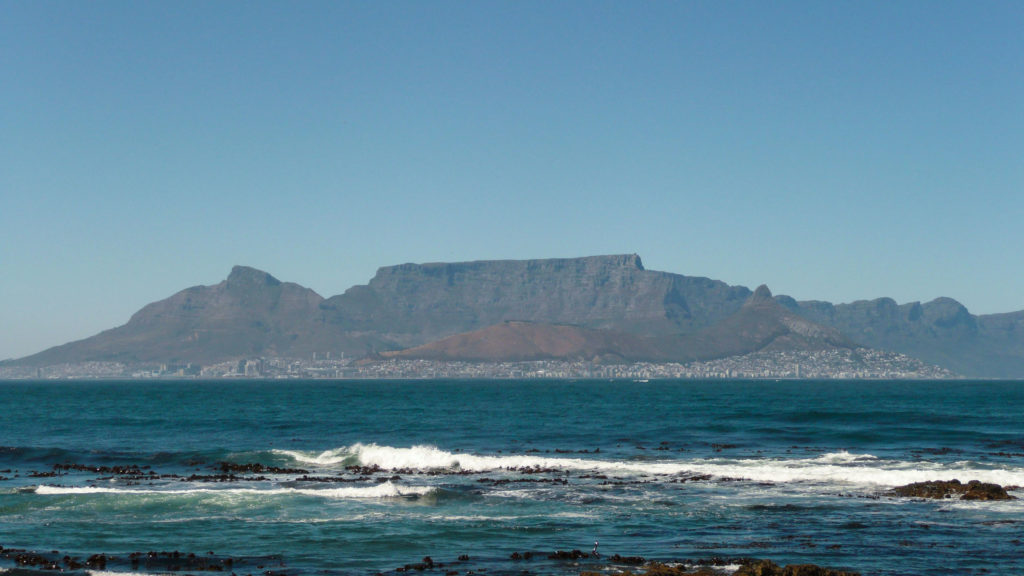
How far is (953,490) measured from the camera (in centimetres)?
4331

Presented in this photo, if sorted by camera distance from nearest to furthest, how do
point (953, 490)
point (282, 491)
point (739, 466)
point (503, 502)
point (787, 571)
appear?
point (787, 571) < point (503, 502) < point (953, 490) < point (282, 491) < point (739, 466)

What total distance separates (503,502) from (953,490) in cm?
2073

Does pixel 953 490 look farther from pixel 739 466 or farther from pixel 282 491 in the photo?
pixel 282 491

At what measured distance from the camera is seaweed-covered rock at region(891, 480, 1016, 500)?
138 ft

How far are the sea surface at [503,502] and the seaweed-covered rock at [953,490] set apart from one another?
1075 millimetres

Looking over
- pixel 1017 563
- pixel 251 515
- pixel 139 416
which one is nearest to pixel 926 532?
pixel 1017 563

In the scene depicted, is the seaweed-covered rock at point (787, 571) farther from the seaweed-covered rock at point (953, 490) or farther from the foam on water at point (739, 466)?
the foam on water at point (739, 466)

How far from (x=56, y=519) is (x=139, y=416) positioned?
3012 inches

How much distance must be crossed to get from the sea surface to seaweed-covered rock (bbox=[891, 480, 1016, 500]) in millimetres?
1075

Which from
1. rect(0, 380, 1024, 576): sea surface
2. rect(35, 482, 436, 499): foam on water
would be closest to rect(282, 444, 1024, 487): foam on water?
rect(0, 380, 1024, 576): sea surface

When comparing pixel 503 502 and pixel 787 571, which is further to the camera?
pixel 503 502

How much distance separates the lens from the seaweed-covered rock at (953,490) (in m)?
42.0

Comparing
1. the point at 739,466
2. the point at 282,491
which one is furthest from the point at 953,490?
the point at 282,491

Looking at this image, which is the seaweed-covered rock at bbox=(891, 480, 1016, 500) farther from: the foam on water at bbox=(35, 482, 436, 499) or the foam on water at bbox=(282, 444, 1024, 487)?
the foam on water at bbox=(35, 482, 436, 499)
